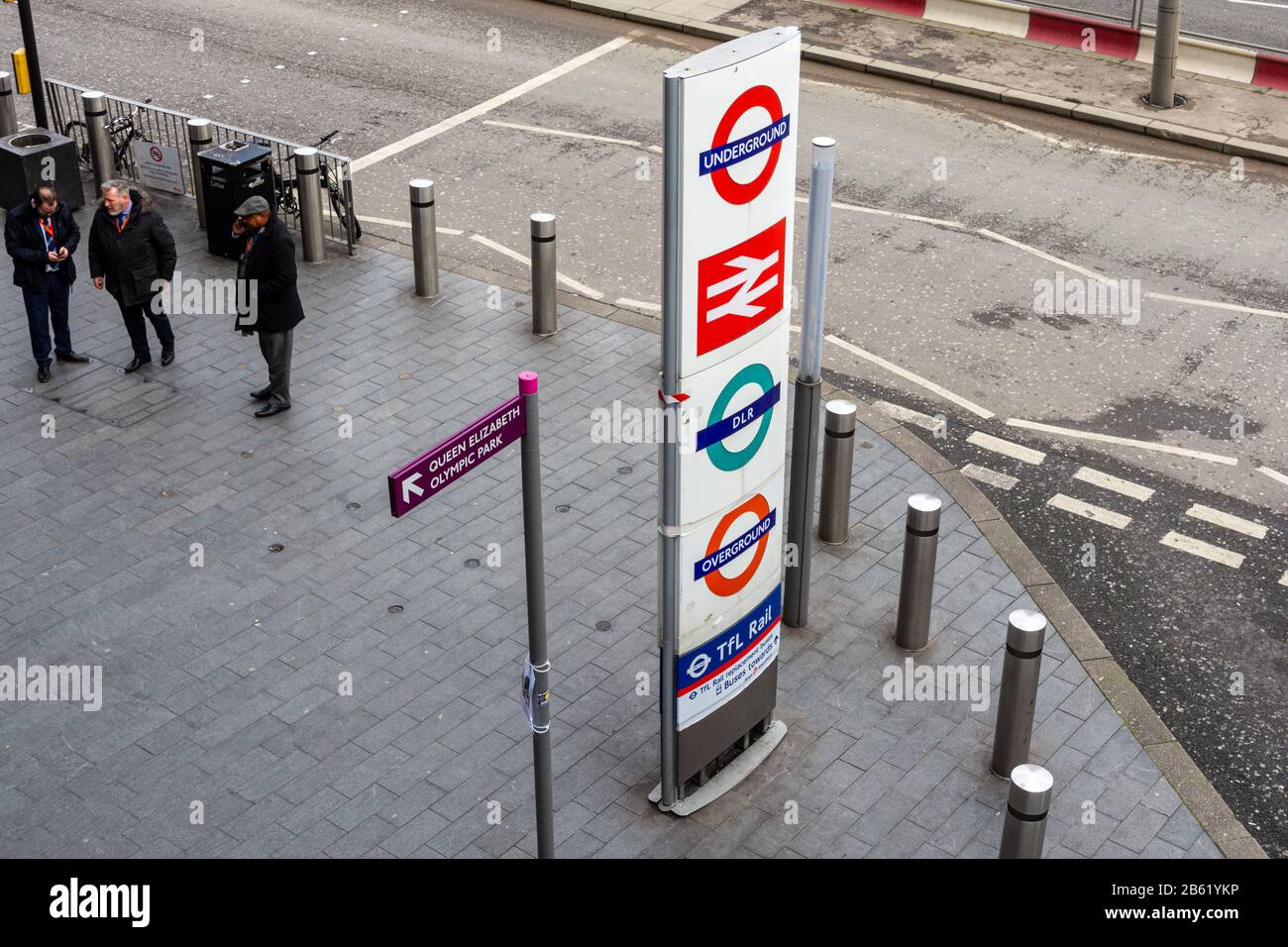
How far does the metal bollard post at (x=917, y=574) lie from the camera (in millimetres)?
8508

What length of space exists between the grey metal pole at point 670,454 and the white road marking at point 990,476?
3.92m

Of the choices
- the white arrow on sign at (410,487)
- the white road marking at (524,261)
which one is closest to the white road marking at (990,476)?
the white road marking at (524,261)

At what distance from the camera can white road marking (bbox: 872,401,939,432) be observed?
11.3 m

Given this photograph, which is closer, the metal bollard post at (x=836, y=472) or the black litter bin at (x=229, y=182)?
the metal bollard post at (x=836, y=472)

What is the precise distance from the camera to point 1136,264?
13500 mm

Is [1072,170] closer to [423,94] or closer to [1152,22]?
[1152,22]

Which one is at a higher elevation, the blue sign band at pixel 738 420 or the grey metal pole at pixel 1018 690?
the blue sign band at pixel 738 420

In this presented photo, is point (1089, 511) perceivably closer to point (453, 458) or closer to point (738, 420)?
point (738, 420)

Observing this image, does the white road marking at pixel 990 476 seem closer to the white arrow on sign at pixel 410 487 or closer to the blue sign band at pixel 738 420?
the blue sign band at pixel 738 420

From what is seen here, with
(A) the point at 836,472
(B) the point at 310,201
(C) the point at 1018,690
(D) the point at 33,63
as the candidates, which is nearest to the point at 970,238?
(A) the point at 836,472

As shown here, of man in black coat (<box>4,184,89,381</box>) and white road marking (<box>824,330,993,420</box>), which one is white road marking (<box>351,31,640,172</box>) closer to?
man in black coat (<box>4,184,89,381</box>)

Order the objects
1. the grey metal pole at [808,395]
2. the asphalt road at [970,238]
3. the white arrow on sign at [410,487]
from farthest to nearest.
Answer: the asphalt road at [970,238] < the grey metal pole at [808,395] < the white arrow on sign at [410,487]

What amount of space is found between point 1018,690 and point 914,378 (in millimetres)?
4541

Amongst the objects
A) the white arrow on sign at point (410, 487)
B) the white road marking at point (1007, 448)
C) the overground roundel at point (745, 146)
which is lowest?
the white road marking at point (1007, 448)
